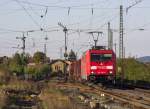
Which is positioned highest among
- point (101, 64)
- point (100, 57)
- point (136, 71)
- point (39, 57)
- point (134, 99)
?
point (39, 57)

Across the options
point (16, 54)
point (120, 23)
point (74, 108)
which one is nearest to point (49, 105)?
point (74, 108)

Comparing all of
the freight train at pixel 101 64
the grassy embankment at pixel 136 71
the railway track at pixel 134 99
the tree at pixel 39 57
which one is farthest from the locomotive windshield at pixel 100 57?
the tree at pixel 39 57

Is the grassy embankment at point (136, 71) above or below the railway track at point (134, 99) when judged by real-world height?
above

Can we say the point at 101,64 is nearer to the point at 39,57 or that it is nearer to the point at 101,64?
the point at 101,64

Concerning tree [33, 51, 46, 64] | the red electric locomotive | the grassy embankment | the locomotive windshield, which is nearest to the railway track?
the red electric locomotive

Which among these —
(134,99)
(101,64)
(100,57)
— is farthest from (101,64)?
(134,99)

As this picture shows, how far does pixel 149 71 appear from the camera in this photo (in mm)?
65500

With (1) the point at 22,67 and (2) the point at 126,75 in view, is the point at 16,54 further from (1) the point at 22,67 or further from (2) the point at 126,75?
(2) the point at 126,75

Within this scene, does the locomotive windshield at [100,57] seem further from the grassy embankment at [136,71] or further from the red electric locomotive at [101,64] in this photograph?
the grassy embankment at [136,71]

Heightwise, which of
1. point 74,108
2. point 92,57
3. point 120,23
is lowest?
point 74,108

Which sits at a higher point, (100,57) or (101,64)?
(100,57)

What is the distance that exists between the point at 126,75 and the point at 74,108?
50368 mm

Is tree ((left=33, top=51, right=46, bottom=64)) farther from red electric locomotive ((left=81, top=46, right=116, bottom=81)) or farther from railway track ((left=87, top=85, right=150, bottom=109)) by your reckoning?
railway track ((left=87, top=85, right=150, bottom=109))

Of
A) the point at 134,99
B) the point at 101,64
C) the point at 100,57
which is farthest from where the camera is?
the point at 100,57
